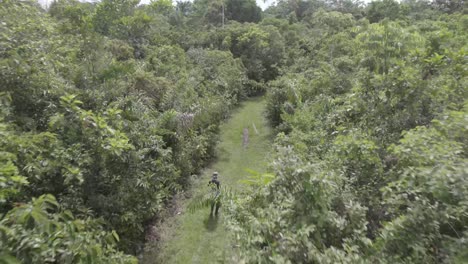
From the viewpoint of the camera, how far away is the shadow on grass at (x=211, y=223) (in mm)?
7538

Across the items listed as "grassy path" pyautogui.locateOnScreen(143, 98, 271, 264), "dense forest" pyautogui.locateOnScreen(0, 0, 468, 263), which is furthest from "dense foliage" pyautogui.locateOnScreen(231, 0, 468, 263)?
"grassy path" pyautogui.locateOnScreen(143, 98, 271, 264)

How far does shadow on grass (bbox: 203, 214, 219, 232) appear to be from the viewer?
7.54 m

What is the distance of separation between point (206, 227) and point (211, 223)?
196 mm

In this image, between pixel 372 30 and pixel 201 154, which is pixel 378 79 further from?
pixel 201 154

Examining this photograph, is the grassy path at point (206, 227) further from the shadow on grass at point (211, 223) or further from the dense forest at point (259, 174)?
the dense forest at point (259, 174)

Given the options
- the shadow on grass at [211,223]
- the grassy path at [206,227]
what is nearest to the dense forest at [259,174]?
the grassy path at [206,227]

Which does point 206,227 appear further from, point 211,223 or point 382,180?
point 382,180

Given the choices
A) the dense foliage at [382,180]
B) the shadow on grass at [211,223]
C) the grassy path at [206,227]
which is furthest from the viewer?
the shadow on grass at [211,223]

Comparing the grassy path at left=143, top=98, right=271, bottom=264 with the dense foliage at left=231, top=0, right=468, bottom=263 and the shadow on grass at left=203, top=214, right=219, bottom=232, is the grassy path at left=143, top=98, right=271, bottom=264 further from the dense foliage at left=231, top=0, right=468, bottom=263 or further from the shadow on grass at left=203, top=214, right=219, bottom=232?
the dense foliage at left=231, top=0, right=468, bottom=263

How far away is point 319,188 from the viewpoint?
11.6ft

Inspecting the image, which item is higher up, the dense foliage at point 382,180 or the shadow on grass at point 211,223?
the dense foliage at point 382,180

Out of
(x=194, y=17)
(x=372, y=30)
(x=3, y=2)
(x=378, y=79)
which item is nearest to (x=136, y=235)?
(x=3, y=2)

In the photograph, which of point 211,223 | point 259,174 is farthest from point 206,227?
point 259,174

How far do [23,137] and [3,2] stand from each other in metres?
3.39
